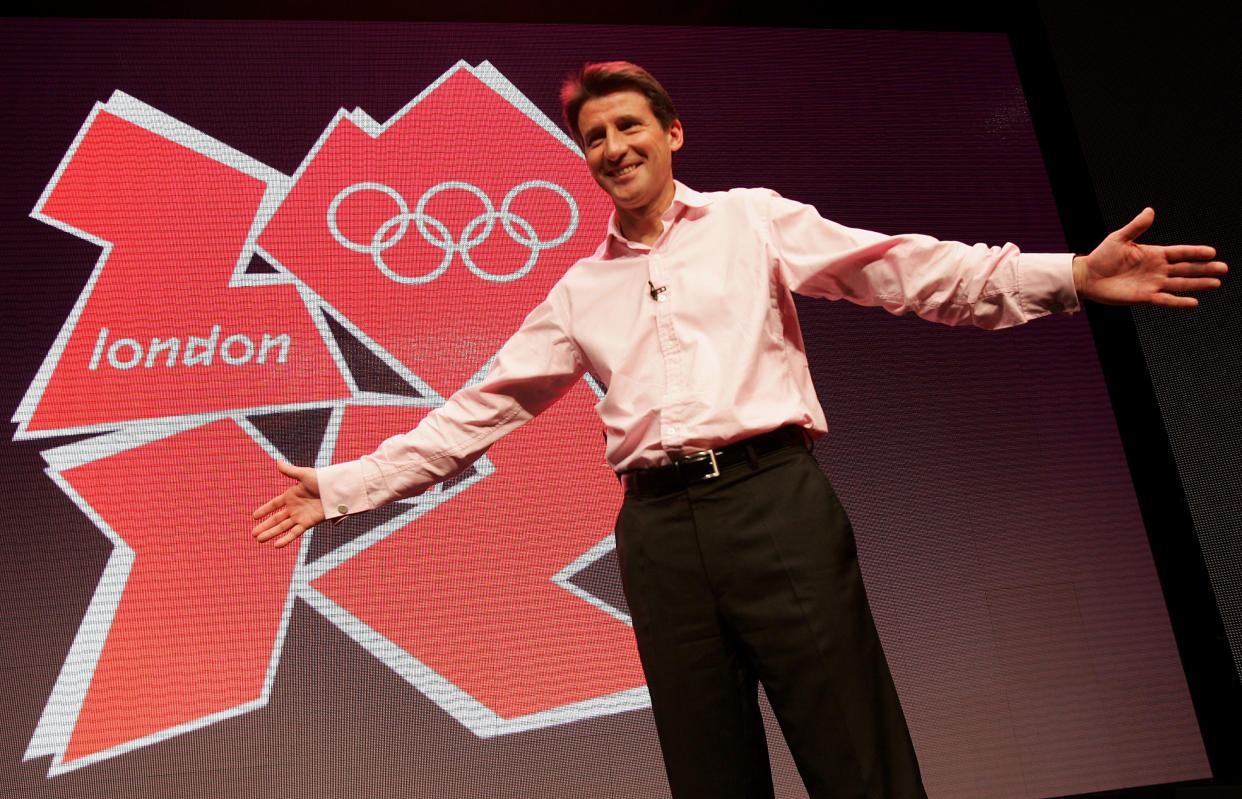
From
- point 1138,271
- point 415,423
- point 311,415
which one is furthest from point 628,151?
point 311,415

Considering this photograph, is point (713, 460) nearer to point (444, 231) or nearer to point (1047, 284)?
point (1047, 284)

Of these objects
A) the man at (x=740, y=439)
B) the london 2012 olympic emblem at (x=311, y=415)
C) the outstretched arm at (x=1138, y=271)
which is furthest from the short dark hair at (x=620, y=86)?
the london 2012 olympic emblem at (x=311, y=415)

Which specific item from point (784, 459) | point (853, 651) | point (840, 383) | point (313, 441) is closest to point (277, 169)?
point (313, 441)

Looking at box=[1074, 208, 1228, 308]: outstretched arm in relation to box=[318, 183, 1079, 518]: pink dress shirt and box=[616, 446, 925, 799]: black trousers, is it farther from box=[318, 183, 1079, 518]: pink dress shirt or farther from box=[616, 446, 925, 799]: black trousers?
box=[616, 446, 925, 799]: black trousers

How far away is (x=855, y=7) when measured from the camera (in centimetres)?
306

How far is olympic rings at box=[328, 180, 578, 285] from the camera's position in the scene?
2.65 metres

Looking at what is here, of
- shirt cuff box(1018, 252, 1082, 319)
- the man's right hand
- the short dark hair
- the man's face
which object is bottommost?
the man's right hand

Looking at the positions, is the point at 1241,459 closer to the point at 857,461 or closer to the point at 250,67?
the point at 857,461

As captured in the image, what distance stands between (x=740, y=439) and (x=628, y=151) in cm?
52

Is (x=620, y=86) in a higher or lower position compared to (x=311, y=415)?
higher

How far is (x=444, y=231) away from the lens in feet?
8.77

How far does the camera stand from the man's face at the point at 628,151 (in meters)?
1.57

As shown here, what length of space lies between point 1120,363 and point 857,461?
90 centimetres

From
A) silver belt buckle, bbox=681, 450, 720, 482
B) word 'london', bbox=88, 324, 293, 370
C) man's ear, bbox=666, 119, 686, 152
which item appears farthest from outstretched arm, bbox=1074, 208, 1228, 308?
word 'london', bbox=88, 324, 293, 370
